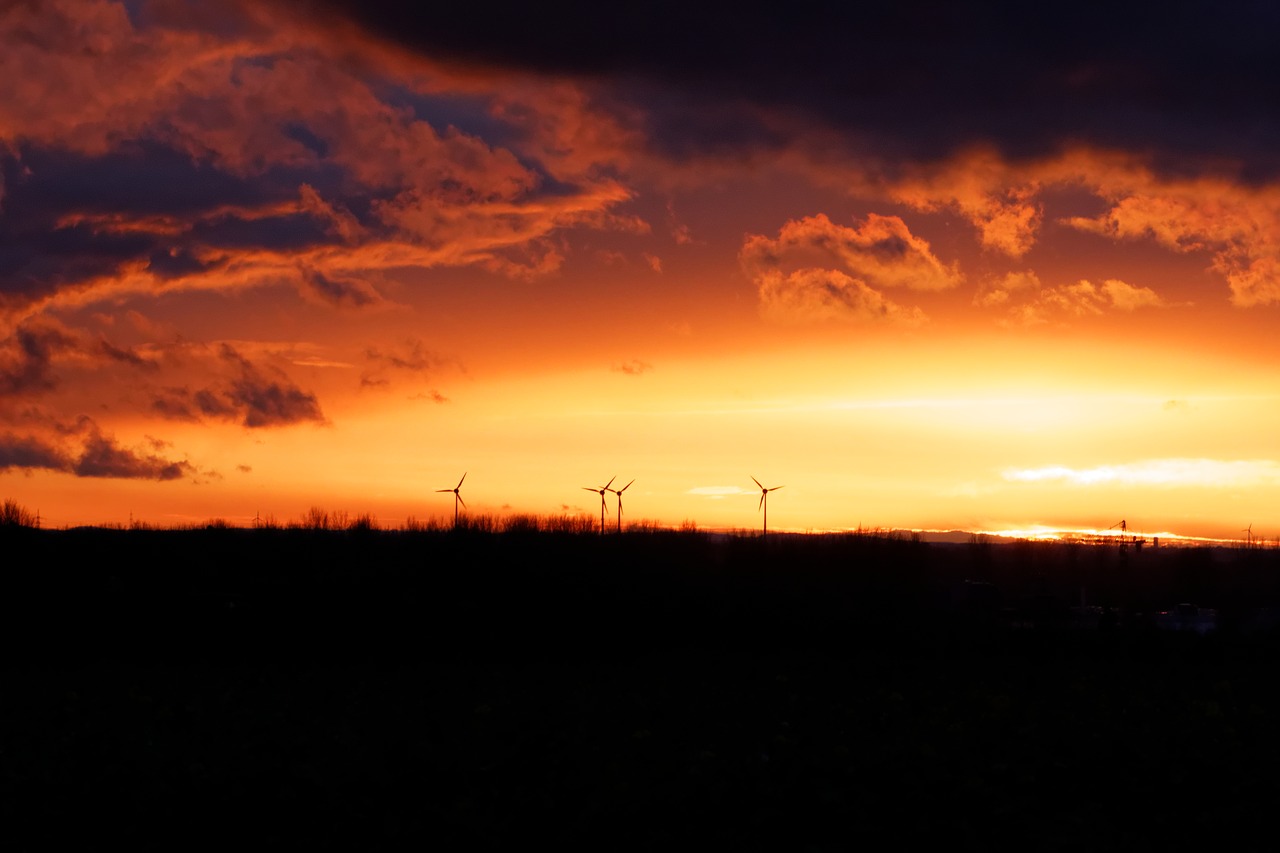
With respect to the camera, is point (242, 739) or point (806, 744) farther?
point (242, 739)

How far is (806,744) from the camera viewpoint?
2445 cm

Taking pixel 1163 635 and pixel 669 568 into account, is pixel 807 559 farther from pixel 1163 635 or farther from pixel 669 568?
pixel 1163 635

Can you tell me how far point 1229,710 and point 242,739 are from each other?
71.3ft

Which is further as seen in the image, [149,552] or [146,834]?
[149,552]

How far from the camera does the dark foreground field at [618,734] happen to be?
19.6 meters

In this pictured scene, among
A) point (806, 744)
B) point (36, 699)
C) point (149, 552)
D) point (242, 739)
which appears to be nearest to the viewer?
point (806, 744)

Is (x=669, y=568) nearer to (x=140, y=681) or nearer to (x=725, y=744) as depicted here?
(x=140, y=681)

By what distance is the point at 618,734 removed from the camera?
25906 millimetres

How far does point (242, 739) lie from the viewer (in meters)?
26.5

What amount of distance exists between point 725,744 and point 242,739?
975cm

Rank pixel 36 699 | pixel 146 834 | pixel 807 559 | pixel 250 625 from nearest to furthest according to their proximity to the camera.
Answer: pixel 146 834 < pixel 36 699 < pixel 250 625 < pixel 807 559

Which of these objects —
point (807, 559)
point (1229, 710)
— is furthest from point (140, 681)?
point (807, 559)

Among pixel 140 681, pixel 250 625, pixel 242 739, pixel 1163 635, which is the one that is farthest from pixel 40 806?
pixel 1163 635

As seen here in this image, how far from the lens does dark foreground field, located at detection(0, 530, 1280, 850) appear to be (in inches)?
771
